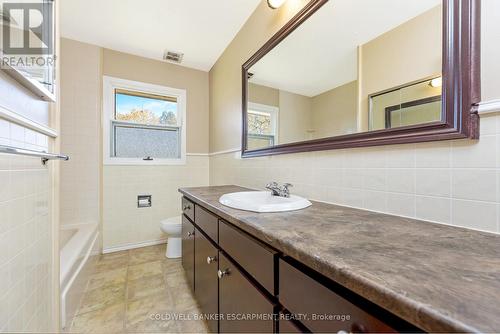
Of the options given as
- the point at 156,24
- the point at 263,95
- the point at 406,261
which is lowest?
the point at 406,261

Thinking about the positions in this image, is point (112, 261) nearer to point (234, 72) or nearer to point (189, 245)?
point (189, 245)

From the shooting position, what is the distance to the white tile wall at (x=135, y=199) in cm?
247

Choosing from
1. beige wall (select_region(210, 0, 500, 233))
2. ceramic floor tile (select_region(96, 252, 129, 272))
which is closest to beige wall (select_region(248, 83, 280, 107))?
beige wall (select_region(210, 0, 500, 233))

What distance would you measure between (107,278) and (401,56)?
8.48ft

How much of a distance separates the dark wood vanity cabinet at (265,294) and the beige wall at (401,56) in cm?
76

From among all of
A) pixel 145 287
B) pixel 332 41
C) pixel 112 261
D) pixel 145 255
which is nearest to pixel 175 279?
pixel 145 287

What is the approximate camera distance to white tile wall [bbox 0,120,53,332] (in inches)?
27.1

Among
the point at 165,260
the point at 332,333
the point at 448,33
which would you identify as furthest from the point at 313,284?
the point at 165,260

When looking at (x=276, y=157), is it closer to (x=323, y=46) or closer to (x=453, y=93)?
(x=323, y=46)

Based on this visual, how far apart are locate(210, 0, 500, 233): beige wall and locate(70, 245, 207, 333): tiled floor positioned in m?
1.14

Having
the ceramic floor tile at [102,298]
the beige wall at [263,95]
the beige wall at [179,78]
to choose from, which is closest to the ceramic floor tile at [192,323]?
the ceramic floor tile at [102,298]

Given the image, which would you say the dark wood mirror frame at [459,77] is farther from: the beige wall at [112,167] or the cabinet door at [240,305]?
the beige wall at [112,167]

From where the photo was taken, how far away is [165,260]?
89.0 inches

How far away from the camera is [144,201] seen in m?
2.64
